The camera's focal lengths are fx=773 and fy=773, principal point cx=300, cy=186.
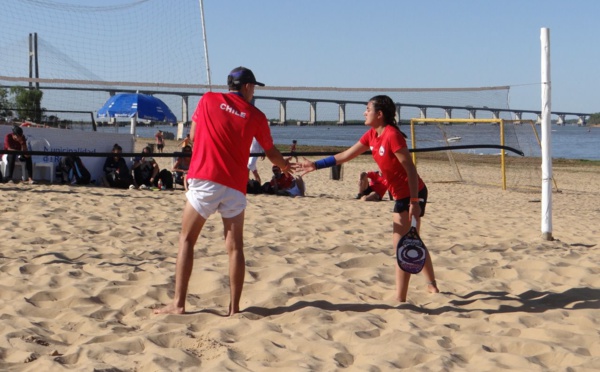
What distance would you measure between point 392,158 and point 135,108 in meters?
15.1

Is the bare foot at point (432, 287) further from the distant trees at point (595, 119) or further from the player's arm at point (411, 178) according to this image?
the distant trees at point (595, 119)

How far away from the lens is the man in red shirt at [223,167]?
4.61m

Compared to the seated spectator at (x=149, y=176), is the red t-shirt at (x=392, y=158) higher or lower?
higher

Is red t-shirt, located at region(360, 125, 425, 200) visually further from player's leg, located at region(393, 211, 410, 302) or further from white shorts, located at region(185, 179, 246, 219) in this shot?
white shorts, located at region(185, 179, 246, 219)

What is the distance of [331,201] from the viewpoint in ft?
40.7

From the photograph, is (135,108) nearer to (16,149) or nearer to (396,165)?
(16,149)

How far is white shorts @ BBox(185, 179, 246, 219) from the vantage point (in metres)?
4.60

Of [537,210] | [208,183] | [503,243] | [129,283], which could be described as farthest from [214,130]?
[537,210]

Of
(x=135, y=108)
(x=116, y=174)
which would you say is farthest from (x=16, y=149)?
(x=135, y=108)

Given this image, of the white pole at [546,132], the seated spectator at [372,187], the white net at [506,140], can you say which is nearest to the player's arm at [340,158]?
the white pole at [546,132]

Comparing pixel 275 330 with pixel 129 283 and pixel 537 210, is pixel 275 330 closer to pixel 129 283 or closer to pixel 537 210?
pixel 129 283

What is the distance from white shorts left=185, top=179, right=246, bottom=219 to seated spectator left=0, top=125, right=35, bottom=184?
31.4 feet

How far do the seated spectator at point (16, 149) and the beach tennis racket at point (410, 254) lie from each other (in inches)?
386

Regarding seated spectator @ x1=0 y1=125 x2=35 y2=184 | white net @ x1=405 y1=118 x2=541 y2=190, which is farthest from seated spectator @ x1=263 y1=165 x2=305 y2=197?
white net @ x1=405 y1=118 x2=541 y2=190
